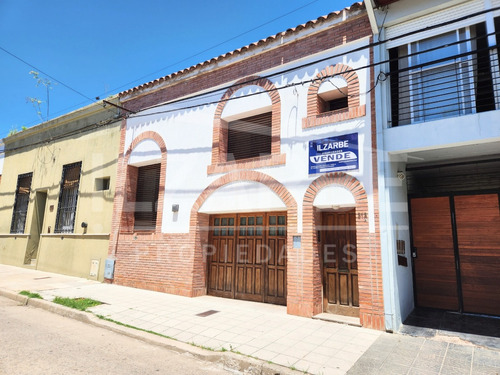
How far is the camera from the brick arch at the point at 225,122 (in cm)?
740

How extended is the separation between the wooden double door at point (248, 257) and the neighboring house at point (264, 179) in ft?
0.09

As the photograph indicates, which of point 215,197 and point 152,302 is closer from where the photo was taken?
point 152,302

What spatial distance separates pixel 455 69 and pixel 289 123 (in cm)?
331

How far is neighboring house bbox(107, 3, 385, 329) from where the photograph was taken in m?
6.29

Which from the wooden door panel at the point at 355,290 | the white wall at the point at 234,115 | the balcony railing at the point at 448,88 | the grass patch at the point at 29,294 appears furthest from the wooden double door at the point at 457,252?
the grass patch at the point at 29,294

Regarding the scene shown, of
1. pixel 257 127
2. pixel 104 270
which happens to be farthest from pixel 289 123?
pixel 104 270

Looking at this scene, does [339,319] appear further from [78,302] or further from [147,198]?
[147,198]

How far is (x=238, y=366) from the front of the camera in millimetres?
4066

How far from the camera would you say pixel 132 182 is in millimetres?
10102

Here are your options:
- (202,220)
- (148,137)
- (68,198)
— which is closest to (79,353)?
(202,220)

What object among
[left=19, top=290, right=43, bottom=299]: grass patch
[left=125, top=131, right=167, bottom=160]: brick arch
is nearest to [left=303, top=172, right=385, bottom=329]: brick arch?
[left=125, top=131, right=167, bottom=160]: brick arch

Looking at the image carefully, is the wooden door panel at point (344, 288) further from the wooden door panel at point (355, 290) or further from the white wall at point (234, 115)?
the white wall at point (234, 115)

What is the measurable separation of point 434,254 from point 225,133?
5.88 meters

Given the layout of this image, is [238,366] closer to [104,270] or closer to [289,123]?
[289,123]
